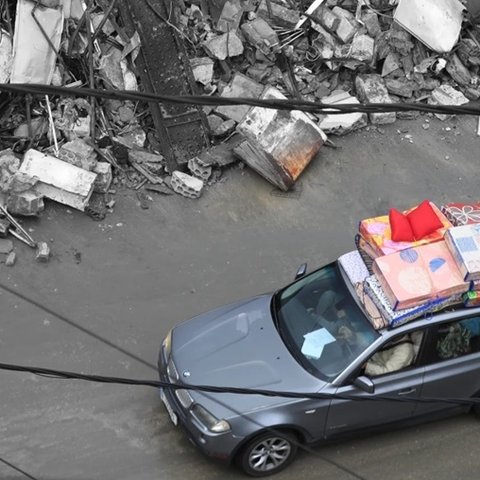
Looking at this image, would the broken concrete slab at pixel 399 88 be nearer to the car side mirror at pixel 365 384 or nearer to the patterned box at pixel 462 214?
the patterned box at pixel 462 214

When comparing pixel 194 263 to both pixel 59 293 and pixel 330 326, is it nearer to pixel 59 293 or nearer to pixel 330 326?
pixel 59 293

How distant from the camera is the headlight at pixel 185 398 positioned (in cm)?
796

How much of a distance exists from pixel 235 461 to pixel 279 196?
4.29 metres

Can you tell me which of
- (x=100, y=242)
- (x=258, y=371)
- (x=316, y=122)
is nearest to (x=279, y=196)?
(x=316, y=122)

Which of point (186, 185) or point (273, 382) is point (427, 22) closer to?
point (186, 185)

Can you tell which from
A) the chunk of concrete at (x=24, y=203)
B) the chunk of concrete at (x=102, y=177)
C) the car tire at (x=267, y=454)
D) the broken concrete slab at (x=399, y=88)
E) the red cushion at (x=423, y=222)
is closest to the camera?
the car tire at (x=267, y=454)

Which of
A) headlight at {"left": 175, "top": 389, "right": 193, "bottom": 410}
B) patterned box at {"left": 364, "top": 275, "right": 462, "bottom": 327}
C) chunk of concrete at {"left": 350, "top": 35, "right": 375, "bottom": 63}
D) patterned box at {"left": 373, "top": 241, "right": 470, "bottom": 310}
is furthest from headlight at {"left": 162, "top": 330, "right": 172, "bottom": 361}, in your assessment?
chunk of concrete at {"left": 350, "top": 35, "right": 375, "bottom": 63}

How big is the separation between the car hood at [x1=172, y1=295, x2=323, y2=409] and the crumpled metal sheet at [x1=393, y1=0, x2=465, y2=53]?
577cm

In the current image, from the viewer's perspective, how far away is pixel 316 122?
39.6ft

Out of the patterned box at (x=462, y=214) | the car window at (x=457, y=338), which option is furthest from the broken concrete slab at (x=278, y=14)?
the car window at (x=457, y=338)

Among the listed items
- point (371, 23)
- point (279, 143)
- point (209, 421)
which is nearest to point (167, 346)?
point (209, 421)

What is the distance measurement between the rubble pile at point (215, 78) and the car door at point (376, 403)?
13.0 feet

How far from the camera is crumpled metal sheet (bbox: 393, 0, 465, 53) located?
41.7 ft

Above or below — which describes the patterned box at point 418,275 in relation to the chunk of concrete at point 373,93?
above
